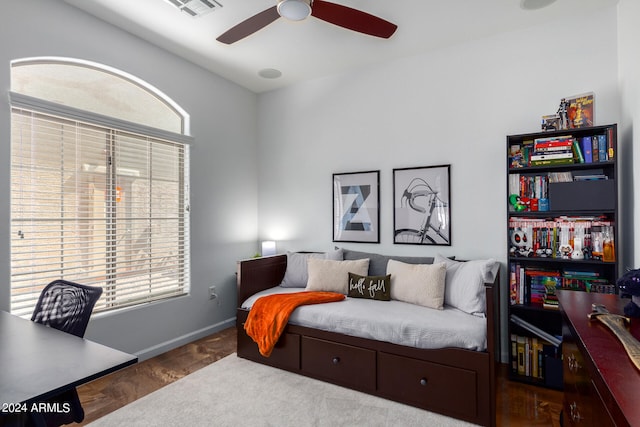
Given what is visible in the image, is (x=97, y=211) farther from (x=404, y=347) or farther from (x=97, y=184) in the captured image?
(x=404, y=347)

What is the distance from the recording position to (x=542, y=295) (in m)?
2.51

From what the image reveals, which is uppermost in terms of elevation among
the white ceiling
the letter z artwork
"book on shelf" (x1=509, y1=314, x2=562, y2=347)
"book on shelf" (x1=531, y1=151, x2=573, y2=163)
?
the white ceiling

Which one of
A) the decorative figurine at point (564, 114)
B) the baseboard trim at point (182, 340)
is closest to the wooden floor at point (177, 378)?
the baseboard trim at point (182, 340)

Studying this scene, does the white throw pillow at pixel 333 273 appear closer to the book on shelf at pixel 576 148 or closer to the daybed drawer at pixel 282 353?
the daybed drawer at pixel 282 353

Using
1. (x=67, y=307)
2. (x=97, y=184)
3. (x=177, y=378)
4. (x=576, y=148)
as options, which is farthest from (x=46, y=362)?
(x=576, y=148)

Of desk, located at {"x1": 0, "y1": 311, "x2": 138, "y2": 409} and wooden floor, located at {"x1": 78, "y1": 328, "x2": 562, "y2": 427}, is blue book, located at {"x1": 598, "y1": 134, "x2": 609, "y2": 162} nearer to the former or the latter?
wooden floor, located at {"x1": 78, "y1": 328, "x2": 562, "y2": 427}

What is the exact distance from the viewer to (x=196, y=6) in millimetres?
2406

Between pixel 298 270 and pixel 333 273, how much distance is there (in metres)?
0.46

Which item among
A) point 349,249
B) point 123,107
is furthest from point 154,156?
point 349,249

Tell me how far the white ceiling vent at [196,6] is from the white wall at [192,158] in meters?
0.78

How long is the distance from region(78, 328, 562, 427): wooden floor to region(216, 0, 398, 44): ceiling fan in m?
2.57

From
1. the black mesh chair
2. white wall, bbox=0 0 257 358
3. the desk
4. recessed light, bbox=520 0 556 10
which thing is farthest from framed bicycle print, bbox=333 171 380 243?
the desk

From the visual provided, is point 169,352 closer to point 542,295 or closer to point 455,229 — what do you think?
point 455,229

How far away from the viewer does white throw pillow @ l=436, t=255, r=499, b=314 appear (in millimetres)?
2361
